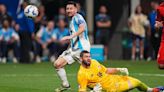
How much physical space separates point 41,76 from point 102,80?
256 inches

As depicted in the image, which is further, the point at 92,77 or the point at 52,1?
the point at 52,1

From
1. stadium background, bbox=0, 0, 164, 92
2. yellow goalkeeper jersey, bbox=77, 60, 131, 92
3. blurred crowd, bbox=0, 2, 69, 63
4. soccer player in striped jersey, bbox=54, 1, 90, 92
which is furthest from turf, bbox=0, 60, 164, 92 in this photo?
yellow goalkeeper jersey, bbox=77, 60, 131, 92

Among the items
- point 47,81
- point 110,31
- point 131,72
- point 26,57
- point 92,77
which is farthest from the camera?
point 110,31

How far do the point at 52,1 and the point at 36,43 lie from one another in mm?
4208

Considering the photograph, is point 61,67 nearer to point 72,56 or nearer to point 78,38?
Result: point 72,56

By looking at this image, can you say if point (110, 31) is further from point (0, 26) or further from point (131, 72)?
point (131, 72)

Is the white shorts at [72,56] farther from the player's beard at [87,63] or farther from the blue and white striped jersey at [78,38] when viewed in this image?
the player's beard at [87,63]

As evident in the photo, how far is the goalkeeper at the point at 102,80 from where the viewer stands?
1335cm

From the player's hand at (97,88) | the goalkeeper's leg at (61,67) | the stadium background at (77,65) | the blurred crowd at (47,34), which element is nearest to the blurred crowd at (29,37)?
the blurred crowd at (47,34)

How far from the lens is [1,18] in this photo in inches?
1057

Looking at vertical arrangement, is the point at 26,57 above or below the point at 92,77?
below

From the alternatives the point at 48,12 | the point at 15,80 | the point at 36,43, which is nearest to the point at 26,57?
the point at 36,43

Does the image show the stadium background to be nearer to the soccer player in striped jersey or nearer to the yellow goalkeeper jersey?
the soccer player in striped jersey

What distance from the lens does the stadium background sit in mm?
17062
